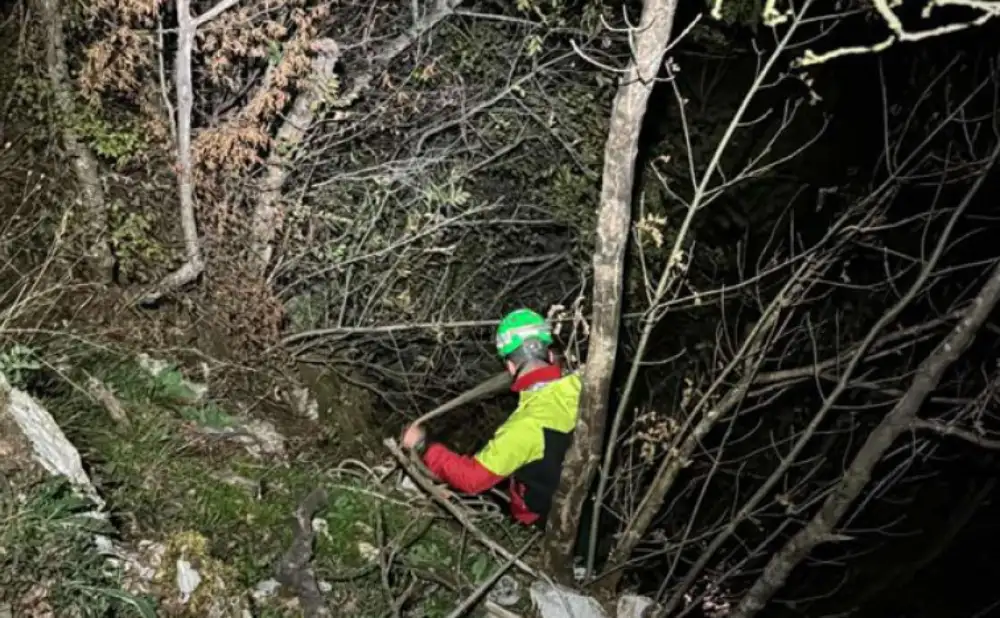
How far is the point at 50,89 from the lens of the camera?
5.70 meters

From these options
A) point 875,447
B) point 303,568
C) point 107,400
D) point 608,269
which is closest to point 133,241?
point 107,400

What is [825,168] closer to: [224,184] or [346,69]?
[346,69]

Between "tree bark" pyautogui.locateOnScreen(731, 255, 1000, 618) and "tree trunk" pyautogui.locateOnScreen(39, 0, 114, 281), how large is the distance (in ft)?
15.3

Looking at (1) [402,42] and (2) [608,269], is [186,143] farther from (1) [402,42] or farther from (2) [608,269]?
(2) [608,269]

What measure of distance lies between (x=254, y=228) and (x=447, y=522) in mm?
2519

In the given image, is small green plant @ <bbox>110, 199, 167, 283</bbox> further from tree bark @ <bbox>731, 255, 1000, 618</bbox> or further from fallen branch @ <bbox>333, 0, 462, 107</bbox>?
tree bark @ <bbox>731, 255, 1000, 618</bbox>

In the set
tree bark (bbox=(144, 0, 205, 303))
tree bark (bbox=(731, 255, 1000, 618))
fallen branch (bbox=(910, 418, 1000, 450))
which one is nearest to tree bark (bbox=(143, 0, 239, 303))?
tree bark (bbox=(144, 0, 205, 303))

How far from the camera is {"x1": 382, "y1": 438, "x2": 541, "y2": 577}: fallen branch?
5230 mm

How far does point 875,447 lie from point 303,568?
3210 millimetres

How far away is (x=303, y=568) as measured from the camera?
15.6 feet

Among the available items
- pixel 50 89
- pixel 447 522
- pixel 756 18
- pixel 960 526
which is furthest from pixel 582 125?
pixel 960 526

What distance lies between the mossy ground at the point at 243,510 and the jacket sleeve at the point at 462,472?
1.02ft

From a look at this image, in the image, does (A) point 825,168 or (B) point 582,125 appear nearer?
(B) point 582,125

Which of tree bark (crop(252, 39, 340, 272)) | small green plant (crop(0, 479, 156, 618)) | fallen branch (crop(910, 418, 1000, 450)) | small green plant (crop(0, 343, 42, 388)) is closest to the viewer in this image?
small green plant (crop(0, 479, 156, 618))
